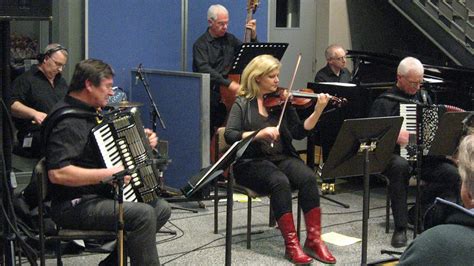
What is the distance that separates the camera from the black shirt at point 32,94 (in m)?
5.34

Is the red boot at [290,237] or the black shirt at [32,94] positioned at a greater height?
the black shirt at [32,94]

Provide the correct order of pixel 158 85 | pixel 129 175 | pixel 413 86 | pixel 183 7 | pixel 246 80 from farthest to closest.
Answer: pixel 183 7
pixel 158 85
pixel 413 86
pixel 246 80
pixel 129 175

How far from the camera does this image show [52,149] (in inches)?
145

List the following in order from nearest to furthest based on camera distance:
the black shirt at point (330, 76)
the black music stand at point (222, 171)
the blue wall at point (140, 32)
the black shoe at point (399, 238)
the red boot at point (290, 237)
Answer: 1. the black music stand at point (222, 171)
2. the red boot at point (290, 237)
3. the black shoe at point (399, 238)
4. the blue wall at point (140, 32)
5. the black shirt at point (330, 76)

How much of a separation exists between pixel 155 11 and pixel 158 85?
71 cm

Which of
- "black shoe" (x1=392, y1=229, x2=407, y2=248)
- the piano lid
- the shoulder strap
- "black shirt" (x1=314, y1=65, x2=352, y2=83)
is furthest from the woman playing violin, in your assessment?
"black shirt" (x1=314, y1=65, x2=352, y2=83)

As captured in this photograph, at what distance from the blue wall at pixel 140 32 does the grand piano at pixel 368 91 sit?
1194 millimetres

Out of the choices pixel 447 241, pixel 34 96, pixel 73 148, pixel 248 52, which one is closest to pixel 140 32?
pixel 248 52

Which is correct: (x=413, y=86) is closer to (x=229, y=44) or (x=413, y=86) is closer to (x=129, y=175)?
(x=229, y=44)

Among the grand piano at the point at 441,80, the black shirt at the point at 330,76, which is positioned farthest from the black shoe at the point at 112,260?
the black shirt at the point at 330,76

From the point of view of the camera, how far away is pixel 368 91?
621 centimetres

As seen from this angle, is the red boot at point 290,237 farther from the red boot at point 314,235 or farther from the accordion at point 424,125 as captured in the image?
the accordion at point 424,125

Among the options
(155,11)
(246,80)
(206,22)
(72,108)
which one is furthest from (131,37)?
(72,108)

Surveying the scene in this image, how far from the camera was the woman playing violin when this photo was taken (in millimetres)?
4711
